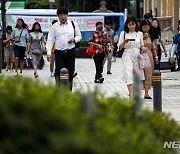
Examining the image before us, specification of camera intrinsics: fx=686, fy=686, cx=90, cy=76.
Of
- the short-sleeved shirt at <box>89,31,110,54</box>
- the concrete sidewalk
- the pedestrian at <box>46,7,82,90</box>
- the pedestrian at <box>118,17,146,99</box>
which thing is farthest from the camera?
the short-sleeved shirt at <box>89,31,110,54</box>

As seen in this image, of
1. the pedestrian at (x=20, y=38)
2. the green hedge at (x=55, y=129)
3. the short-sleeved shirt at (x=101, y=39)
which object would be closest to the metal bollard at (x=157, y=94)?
the green hedge at (x=55, y=129)

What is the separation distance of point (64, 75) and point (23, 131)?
22.7ft

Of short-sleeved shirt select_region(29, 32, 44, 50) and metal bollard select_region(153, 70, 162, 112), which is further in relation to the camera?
short-sleeved shirt select_region(29, 32, 44, 50)

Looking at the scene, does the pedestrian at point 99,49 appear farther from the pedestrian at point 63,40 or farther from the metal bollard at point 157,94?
the metal bollard at point 157,94

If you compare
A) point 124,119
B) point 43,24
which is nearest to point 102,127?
point 124,119

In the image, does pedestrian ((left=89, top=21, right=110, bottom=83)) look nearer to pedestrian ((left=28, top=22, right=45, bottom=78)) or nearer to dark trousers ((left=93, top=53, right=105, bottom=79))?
dark trousers ((left=93, top=53, right=105, bottom=79))

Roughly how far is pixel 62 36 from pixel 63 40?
88 mm

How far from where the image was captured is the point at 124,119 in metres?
5.45

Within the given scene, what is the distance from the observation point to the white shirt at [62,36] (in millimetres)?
13516

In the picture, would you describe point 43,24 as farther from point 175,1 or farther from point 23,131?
point 23,131

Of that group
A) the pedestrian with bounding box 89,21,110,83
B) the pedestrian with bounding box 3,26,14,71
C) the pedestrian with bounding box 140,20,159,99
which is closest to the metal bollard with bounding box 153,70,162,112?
the pedestrian with bounding box 140,20,159,99

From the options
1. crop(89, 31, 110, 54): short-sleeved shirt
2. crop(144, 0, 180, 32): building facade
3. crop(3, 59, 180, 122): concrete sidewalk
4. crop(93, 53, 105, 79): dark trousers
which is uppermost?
crop(144, 0, 180, 32): building facade

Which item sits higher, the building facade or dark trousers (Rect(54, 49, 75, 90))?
the building facade

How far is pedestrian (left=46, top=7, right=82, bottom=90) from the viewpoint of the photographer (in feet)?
44.3
